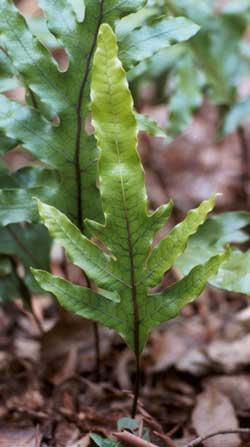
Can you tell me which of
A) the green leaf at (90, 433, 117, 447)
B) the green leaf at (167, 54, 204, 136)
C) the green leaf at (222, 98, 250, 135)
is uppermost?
the green leaf at (167, 54, 204, 136)

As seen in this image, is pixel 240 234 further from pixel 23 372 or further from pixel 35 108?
pixel 23 372

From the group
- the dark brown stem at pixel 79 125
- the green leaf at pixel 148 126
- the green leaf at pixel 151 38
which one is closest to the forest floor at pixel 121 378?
the dark brown stem at pixel 79 125

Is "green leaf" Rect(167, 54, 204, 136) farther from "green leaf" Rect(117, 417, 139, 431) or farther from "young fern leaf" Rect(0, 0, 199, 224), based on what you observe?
"green leaf" Rect(117, 417, 139, 431)

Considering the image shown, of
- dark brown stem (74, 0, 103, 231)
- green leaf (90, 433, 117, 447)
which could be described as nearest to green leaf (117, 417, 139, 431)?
green leaf (90, 433, 117, 447)

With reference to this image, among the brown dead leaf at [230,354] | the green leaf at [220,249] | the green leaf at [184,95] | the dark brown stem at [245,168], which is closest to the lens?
the green leaf at [220,249]

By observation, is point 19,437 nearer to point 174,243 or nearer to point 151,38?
point 174,243

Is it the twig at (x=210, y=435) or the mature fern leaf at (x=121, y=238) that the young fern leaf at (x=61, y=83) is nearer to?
the mature fern leaf at (x=121, y=238)
